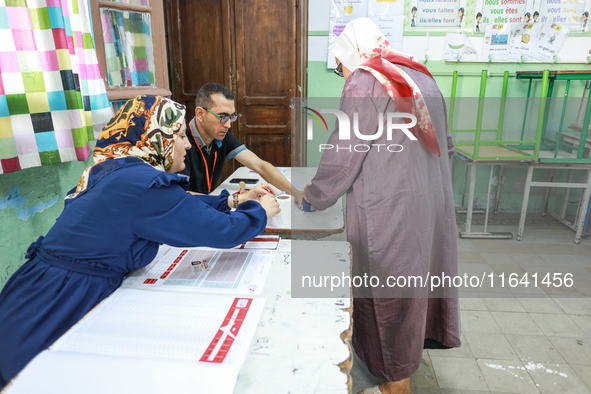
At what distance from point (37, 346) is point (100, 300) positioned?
0.17m

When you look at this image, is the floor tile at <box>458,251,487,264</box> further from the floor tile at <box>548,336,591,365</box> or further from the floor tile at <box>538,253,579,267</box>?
the floor tile at <box>548,336,591,365</box>

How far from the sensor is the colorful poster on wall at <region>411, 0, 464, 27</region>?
3.75 meters

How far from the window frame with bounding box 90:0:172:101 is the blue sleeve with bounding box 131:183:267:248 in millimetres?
1340

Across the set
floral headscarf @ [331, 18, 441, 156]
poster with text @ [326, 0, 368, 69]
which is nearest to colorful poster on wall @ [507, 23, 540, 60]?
poster with text @ [326, 0, 368, 69]

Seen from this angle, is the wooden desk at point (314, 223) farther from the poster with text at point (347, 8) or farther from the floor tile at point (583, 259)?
the floor tile at point (583, 259)

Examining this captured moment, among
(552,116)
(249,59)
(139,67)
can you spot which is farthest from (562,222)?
(139,67)

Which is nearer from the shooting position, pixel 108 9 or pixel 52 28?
pixel 52 28

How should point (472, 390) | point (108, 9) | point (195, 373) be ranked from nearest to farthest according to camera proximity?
1. point (195, 373)
2. point (472, 390)
3. point (108, 9)

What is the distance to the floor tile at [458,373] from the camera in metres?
1.93

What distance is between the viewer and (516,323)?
2441 mm

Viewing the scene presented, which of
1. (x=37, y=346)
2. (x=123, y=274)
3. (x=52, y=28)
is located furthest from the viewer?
(x=52, y=28)

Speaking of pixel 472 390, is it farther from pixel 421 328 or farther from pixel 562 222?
pixel 562 222

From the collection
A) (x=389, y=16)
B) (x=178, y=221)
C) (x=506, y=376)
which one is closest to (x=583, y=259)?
(x=506, y=376)

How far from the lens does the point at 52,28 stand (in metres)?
1.61
